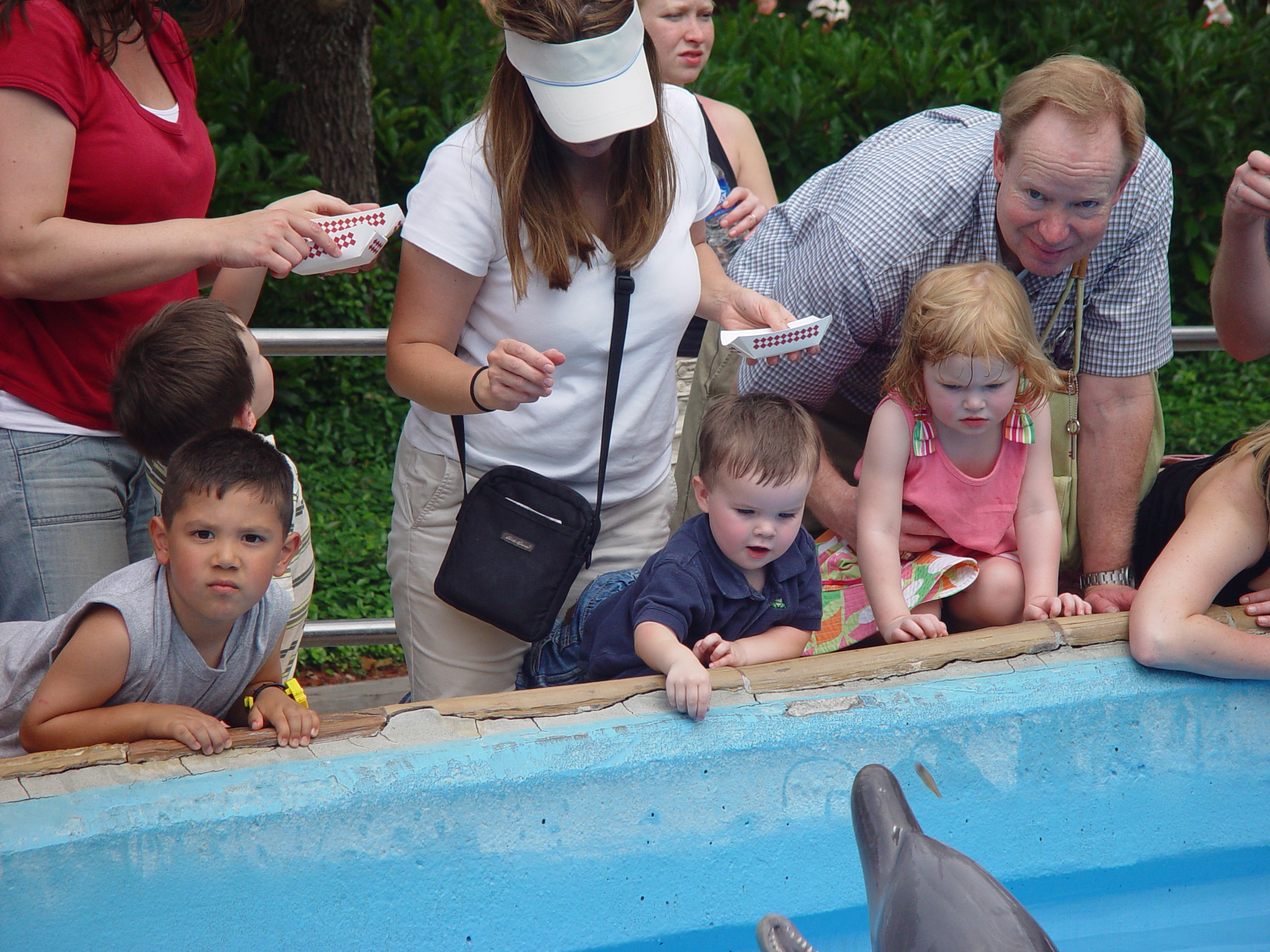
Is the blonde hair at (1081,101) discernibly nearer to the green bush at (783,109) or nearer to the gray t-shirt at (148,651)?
the gray t-shirt at (148,651)

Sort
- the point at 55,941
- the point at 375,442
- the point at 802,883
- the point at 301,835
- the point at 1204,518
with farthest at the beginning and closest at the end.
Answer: the point at 375,442
the point at 1204,518
the point at 802,883
the point at 301,835
the point at 55,941

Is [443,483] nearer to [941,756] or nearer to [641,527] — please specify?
[641,527]

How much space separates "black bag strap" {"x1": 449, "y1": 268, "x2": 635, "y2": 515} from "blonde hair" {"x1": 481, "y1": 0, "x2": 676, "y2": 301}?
0.05 m

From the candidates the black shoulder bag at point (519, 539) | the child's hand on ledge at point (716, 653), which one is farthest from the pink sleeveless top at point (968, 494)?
the black shoulder bag at point (519, 539)

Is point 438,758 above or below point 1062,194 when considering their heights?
below

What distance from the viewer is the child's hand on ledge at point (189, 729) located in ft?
6.96

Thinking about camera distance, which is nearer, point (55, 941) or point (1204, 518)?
point (55, 941)

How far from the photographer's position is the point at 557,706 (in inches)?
93.5

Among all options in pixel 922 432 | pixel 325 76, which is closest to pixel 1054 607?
pixel 922 432

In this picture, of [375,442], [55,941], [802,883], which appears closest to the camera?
[55,941]

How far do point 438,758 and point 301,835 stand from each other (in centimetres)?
27

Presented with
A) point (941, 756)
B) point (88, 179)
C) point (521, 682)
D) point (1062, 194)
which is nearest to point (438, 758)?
point (521, 682)

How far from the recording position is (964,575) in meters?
2.84

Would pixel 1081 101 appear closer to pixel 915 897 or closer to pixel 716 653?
pixel 716 653
